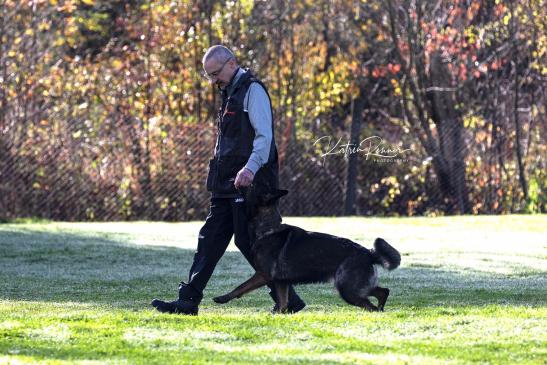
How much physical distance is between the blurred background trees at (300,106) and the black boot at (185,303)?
12.4 meters

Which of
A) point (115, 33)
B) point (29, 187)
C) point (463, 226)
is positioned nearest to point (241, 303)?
point (463, 226)

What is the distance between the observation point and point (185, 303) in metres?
7.70

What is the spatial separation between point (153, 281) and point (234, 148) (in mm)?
3421

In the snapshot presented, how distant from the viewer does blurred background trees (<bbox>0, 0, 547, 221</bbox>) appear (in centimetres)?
2006

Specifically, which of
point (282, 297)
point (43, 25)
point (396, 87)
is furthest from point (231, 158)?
point (396, 87)

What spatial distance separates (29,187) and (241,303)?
11.6 m

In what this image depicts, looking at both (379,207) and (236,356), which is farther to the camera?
(379,207)

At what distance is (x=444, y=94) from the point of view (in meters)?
22.5

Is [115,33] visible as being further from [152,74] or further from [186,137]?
[186,137]

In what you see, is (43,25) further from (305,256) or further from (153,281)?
(305,256)

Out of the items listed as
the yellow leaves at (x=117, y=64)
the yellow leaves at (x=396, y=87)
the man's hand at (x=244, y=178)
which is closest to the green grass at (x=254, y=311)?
the man's hand at (x=244, y=178)

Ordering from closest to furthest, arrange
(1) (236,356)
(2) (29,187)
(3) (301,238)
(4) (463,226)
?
(1) (236,356), (3) (301,238), (4) (463,226), (2) (29,187)

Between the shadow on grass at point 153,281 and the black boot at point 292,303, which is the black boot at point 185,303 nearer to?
the black boot at point 292,303

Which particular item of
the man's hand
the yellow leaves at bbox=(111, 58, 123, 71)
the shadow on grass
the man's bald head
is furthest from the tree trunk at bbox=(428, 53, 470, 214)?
the man's hand
